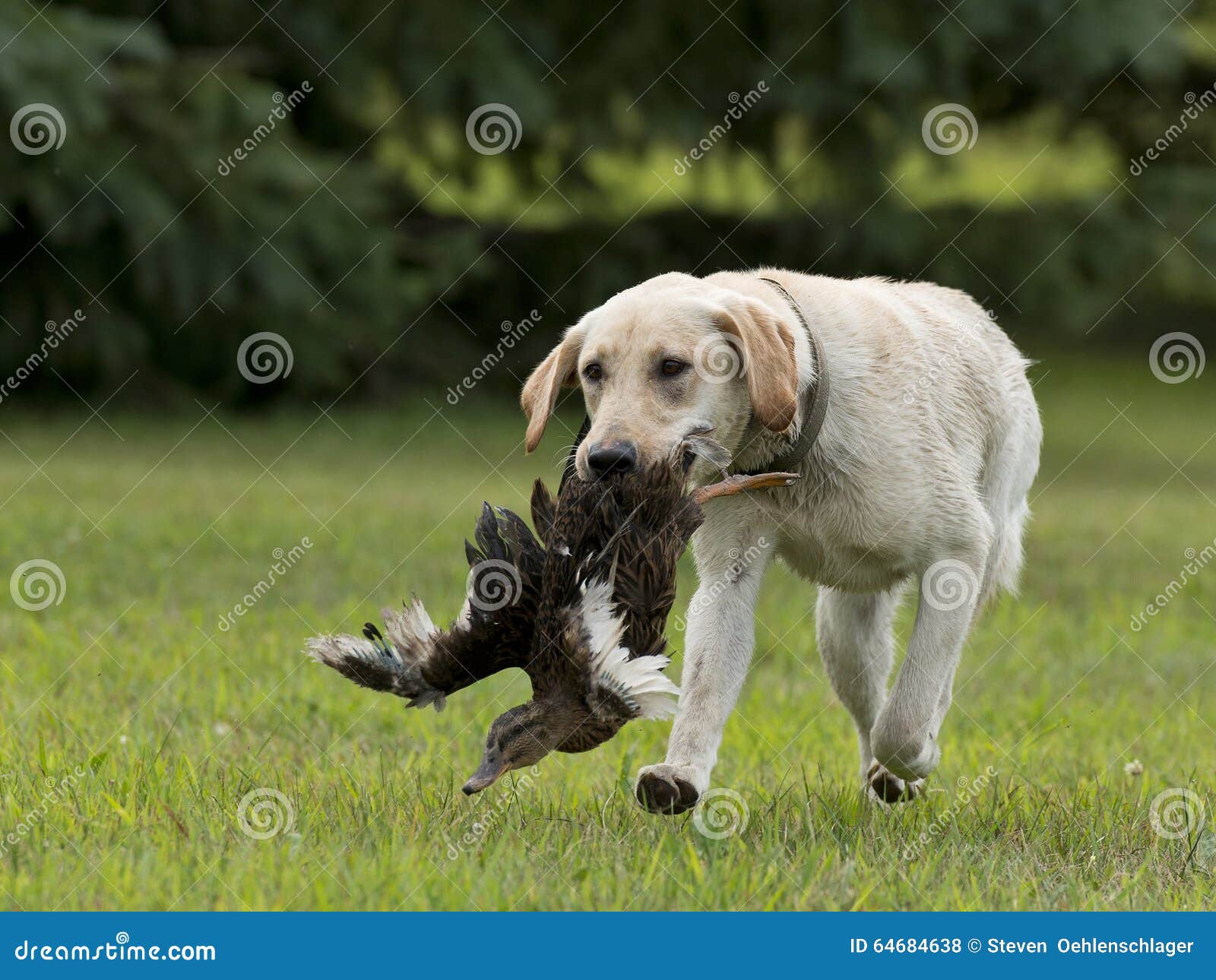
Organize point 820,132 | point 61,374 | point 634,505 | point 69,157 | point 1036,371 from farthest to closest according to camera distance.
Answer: point 1036,371 < point 820,132 < point 61,374 < point 69,157 < point 634,505

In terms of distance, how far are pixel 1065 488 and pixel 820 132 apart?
16.3ft

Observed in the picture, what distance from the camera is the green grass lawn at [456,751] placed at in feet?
11.3

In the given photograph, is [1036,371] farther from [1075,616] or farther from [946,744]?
[946,744]

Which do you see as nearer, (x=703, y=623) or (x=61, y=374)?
(x=703, y=623)

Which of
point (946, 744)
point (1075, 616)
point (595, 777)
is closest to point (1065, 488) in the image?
point (1075, 616)

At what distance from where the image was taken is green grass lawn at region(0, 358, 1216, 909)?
3.46 metres
